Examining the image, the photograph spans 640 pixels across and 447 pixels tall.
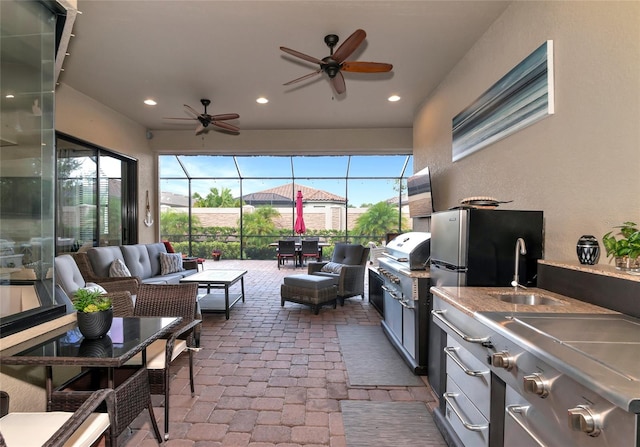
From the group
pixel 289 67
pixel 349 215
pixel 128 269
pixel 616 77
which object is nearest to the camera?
pixel 616 77

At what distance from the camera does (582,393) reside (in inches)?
32.4

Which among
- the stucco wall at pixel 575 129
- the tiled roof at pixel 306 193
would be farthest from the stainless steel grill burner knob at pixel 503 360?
the tiled roof at pixel 306 193

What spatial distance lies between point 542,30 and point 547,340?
7.29 ft

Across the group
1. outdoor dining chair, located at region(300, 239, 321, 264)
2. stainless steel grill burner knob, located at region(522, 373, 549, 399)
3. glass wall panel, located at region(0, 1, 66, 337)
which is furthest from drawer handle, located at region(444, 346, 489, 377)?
outdoor dining chair, located at region(300, 239, 321, 264)

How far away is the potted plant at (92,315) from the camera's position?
156cm

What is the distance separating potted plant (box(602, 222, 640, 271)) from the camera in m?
1.38

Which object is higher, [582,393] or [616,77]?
[616,77]

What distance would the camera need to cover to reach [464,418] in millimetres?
1554

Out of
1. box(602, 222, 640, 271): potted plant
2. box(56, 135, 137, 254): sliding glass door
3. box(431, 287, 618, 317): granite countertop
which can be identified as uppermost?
box(56, 135, 137, 254): sliding glass door

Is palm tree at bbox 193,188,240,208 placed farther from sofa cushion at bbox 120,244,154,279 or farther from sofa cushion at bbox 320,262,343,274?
sofa cushion at bbox 320,262,343,274

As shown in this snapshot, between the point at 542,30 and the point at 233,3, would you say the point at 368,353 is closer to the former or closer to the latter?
the point at 542,30

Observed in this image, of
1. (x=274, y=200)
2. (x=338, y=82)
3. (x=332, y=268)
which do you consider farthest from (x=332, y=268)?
(x=274, y=200)

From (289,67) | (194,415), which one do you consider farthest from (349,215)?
(194,415)

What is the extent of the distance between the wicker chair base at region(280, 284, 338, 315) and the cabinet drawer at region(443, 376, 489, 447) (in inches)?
105
